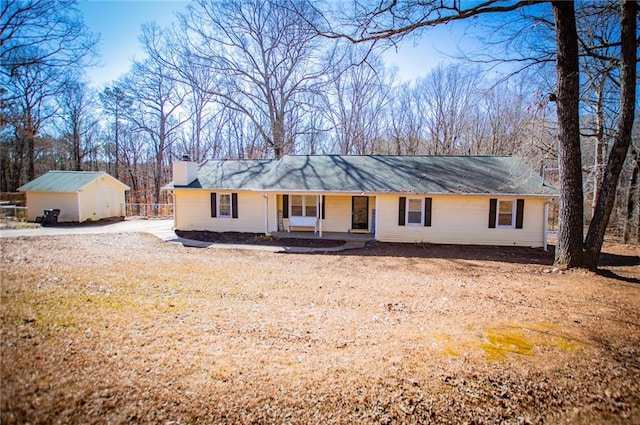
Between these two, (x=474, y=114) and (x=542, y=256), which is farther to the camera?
(x=474, y=114)

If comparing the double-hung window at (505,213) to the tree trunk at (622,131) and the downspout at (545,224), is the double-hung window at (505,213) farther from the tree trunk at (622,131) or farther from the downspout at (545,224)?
the tree trunk at (622,131)

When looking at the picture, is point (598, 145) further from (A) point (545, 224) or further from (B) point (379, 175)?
(B) point (379, 175)

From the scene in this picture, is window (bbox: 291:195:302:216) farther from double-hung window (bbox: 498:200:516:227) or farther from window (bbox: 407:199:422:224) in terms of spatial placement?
double-hung window (bbox: 498:200:516:227)

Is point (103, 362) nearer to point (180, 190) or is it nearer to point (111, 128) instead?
point (180, 190)

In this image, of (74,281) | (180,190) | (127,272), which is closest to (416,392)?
(74,281)

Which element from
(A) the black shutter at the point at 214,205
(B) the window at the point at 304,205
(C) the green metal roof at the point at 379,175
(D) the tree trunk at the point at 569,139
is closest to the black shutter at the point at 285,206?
(B) the window at the point at 304,205

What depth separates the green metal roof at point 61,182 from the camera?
18406 mm

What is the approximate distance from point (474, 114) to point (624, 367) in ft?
93.9

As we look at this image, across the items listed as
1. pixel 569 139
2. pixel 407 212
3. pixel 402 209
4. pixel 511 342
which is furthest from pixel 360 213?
pixel 511 342

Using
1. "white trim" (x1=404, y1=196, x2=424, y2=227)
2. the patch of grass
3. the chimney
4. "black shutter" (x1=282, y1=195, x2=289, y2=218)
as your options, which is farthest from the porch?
the patch of grass

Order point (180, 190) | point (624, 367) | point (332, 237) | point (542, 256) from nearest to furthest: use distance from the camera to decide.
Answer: point (624, 367), point (542, 256), point (332, 237), point (180, 190)

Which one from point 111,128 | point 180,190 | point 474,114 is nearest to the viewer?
point 180,190

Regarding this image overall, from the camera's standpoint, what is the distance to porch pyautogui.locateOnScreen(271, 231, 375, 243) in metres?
13.5

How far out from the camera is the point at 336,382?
2988mm
